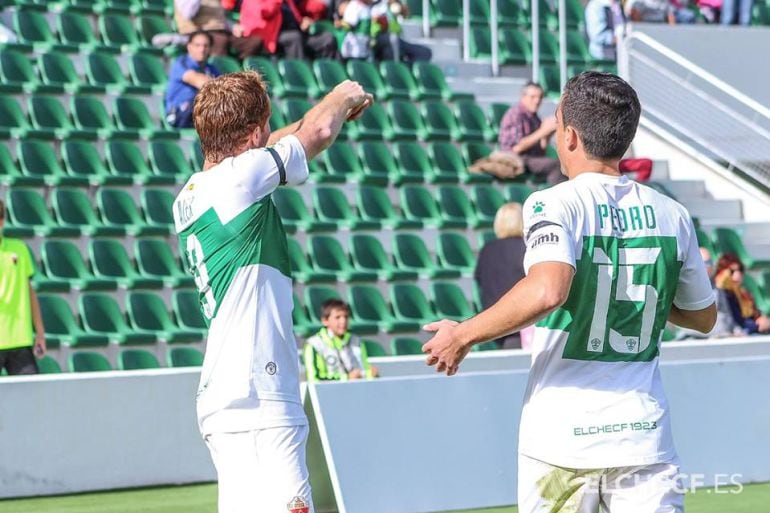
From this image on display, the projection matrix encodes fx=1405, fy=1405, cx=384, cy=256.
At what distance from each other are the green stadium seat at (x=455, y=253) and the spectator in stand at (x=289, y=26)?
8.50ft

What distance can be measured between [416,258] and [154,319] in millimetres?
2563

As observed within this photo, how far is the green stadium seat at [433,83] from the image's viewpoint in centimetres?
1411

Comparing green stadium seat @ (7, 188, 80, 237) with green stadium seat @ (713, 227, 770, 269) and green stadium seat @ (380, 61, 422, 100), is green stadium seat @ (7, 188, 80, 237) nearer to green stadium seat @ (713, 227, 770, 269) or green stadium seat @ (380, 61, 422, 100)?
green stadium seat @ (380, 61, 422, 100)

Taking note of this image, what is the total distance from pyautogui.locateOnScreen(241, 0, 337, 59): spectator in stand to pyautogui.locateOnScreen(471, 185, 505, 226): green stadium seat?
2.17 meters

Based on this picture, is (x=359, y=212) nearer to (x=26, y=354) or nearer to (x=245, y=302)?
(x=26, y=354)

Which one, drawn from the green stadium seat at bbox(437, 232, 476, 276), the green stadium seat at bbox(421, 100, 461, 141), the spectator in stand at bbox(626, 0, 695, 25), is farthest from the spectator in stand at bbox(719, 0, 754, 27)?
the green stadium seat at bbox(437, 232, 476, 276)

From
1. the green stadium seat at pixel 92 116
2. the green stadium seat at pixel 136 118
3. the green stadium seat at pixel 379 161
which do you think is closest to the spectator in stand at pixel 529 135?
the green stadium seat at pixel 379 161

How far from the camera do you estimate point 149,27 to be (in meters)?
13.3

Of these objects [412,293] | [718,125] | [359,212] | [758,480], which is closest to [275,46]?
[359,212]

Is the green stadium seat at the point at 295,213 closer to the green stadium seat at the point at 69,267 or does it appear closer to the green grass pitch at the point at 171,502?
the green stadium seat at the point at 69,267

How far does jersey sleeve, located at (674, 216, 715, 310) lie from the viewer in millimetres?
3625

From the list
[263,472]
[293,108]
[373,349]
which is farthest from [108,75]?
[263,472]

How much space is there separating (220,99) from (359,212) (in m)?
8.50

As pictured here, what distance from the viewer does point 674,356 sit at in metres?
9.75
